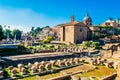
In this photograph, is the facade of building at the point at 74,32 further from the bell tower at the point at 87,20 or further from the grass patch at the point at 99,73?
the grass patch at the point at 99,73

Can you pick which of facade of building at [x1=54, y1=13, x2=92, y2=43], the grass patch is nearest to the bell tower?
facade of building at [x1=54, y1=13, x2=92, y2=43]

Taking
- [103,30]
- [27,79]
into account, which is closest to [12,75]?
[27,79]

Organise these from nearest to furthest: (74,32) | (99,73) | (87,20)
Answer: (99,73) < (74,32) < (87,20)

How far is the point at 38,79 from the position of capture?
14.7m

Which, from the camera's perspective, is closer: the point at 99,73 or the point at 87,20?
the point at 99,73

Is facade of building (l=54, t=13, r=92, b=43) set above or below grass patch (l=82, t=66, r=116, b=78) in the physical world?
Result: above

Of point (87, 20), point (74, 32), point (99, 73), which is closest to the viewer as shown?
point (99, 73)

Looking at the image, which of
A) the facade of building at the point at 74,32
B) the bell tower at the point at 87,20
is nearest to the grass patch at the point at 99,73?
the facade of building at the point at 74,32

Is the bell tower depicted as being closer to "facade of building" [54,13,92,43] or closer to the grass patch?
"facade of building" [54,13,92,43]

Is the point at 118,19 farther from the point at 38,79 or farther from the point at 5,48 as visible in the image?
the point at 38,79

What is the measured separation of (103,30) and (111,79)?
63.6m

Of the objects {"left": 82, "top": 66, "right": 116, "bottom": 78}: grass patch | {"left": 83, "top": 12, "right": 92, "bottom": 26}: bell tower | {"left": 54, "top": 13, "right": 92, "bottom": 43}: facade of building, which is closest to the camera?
{"left": 82, "top": 66, "right": 116, "bottom": 78}: grass patch

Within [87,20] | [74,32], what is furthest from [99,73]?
[87,20]

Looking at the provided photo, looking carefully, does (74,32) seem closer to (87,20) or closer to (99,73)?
(87,20)
